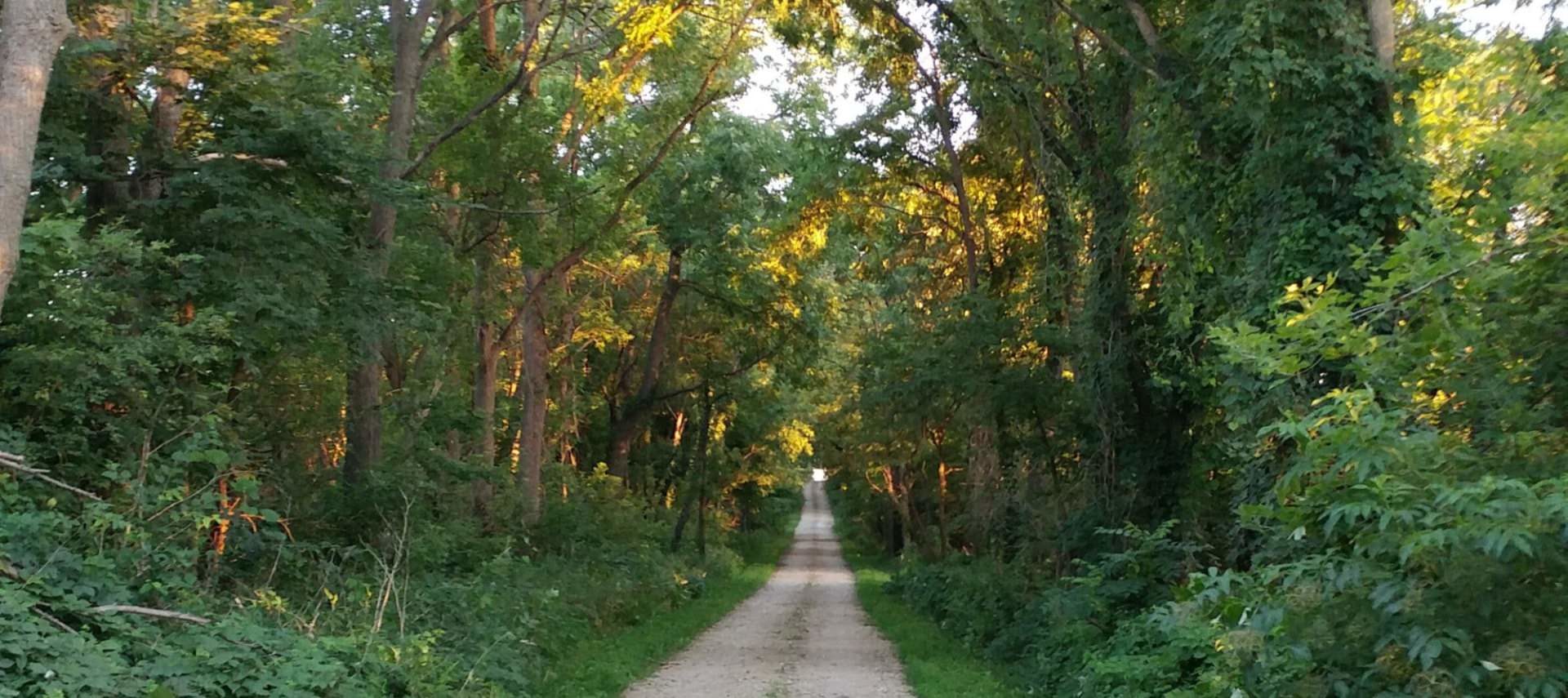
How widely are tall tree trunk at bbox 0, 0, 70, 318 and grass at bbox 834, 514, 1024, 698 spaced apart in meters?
9.02

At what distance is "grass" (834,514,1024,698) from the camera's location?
40.8ft

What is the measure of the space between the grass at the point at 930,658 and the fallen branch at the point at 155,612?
7076 millimetres

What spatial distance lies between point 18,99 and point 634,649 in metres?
10.2

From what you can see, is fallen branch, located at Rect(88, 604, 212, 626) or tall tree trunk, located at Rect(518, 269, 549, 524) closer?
fallen branch, located at Rect(88, 604, 212, 626)

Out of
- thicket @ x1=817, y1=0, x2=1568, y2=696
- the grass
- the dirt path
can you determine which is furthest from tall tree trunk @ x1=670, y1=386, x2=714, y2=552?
thicket @ x1=817, y1=0, x2=1568, y2=696

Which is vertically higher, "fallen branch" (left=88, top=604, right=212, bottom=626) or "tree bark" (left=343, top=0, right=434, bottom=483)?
"tree bark" (left=343, top=0, right=434, bottom=483)

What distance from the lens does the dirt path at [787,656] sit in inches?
482

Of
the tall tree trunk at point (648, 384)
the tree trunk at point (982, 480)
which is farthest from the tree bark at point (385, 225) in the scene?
the tall tree trunk at point (648, 384)

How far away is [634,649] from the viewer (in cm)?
1553

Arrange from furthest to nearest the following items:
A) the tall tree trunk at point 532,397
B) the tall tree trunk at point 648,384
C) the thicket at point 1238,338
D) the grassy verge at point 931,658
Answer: the tall tree trunk at point 648,384
the tall tree trunk at point 532,397
the grassy verge at point 931,658
the thicket at point 1238,338

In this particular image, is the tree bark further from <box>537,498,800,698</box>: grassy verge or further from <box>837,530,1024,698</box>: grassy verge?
<box>837,530,1024,698</box>: grassy verge

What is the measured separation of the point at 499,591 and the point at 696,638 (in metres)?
5.19

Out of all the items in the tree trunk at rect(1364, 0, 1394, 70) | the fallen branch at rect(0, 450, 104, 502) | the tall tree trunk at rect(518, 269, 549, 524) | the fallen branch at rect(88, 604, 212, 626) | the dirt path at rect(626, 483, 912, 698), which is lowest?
the dirt path at rect(626, 483, 912, 698)

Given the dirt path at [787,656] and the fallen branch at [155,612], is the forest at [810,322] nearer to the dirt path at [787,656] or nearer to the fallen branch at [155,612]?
the fallen branch at [155,612]
